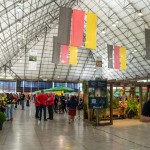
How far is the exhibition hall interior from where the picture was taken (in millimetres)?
9609

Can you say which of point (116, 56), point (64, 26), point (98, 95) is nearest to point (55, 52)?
point (116, 56)

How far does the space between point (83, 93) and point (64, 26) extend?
4711 millimetres

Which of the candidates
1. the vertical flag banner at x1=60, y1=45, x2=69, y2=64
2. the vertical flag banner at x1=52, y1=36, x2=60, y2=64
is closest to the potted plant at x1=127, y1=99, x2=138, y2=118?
the vertical flag banner at x1=52, y1=36, x2=60, y2=64

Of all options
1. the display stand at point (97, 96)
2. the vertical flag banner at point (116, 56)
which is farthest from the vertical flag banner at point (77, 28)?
the vertical flag banner at point (116, 56)

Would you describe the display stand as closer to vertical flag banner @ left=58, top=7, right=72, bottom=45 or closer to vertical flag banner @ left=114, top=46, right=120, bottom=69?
vertical flag banner @ left=58, top=7, right=72, bottom=45

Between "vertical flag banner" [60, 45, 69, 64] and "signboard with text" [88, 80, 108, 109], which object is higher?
"vertical flag banner" [60, 45, 69, 64]

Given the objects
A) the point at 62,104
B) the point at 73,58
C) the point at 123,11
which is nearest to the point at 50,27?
the point at 123,11

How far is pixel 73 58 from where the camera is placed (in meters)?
28.7

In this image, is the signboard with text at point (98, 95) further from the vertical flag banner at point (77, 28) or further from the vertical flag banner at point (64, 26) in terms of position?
the vertical flag banner at point (77, 28)

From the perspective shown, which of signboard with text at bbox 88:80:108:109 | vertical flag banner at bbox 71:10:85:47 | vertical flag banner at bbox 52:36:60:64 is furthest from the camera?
vertical flag banner at bbox 52:36:60:64

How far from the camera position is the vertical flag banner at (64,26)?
59.5 ft

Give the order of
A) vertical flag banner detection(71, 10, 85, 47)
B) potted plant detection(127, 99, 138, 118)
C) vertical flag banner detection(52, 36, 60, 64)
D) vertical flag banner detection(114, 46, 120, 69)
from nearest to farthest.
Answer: potted plant detection(127, 99, 138, 118) → vertical flag banner detection(71, 10, 85, 47) → vertical flag banner detection(52, 36, 60, 64) → vertical flag banner detection(114, 46, 120, 69)

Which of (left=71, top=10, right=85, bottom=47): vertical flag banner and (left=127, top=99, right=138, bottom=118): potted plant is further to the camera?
(left=71, top=10, right=85, bottom=47): vertical flag banner

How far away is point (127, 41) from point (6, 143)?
37195 mm
